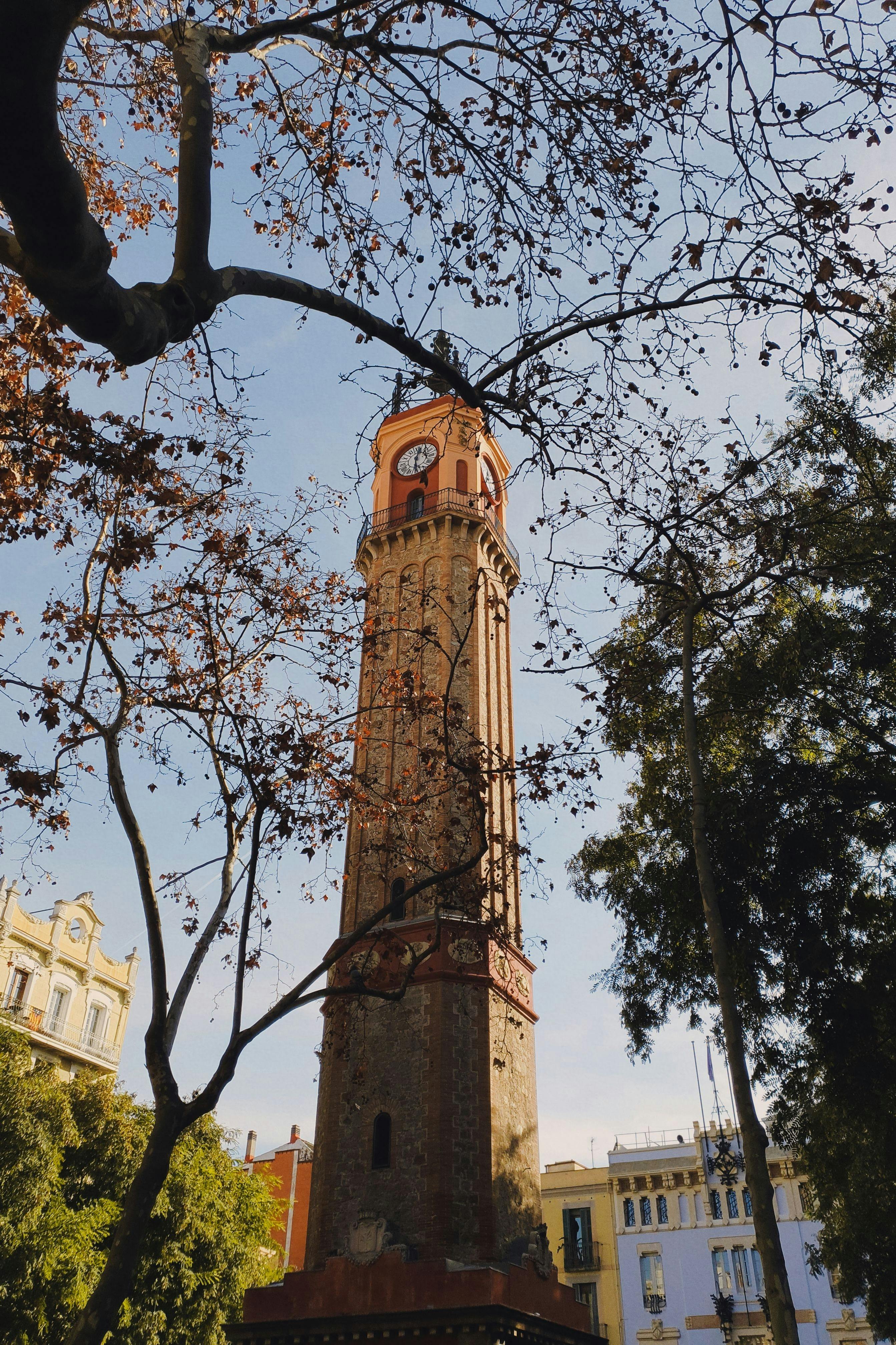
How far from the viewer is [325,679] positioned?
12414 millimetres

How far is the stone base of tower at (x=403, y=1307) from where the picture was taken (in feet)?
53.8

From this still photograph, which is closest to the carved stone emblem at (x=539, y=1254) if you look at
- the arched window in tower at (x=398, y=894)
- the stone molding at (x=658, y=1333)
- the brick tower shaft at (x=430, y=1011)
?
the brick tower shaft at (x=430, y=1011)

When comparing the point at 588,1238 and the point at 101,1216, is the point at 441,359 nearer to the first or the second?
the point at 101,1216

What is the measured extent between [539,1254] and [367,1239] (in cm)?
358

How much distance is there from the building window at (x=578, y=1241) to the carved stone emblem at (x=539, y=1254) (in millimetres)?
21623

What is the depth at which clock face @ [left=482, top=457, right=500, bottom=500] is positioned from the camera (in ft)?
105

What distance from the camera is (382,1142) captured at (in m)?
20.0

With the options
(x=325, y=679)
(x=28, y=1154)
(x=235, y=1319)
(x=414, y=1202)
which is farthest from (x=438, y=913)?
(x=235, y=1319)

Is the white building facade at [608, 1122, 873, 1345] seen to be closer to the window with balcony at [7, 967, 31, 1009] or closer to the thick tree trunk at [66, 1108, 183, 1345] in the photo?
the window with balcony at [7, 967, 31, 1009]

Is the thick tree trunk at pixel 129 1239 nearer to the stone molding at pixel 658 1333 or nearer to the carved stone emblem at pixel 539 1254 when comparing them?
the carved stone emblem at pixel 539 1254

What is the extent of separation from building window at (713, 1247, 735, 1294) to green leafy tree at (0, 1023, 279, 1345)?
60.5ft

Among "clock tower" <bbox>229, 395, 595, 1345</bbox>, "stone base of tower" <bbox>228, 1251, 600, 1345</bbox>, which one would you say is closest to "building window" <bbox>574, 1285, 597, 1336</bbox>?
"clock tower" <bbox>229, 395, 595, 1345</bbox>

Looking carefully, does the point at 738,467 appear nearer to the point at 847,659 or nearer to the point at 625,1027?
the point at 847,659

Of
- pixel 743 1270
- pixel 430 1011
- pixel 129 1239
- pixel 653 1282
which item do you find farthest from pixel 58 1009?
pixel 129 1239
